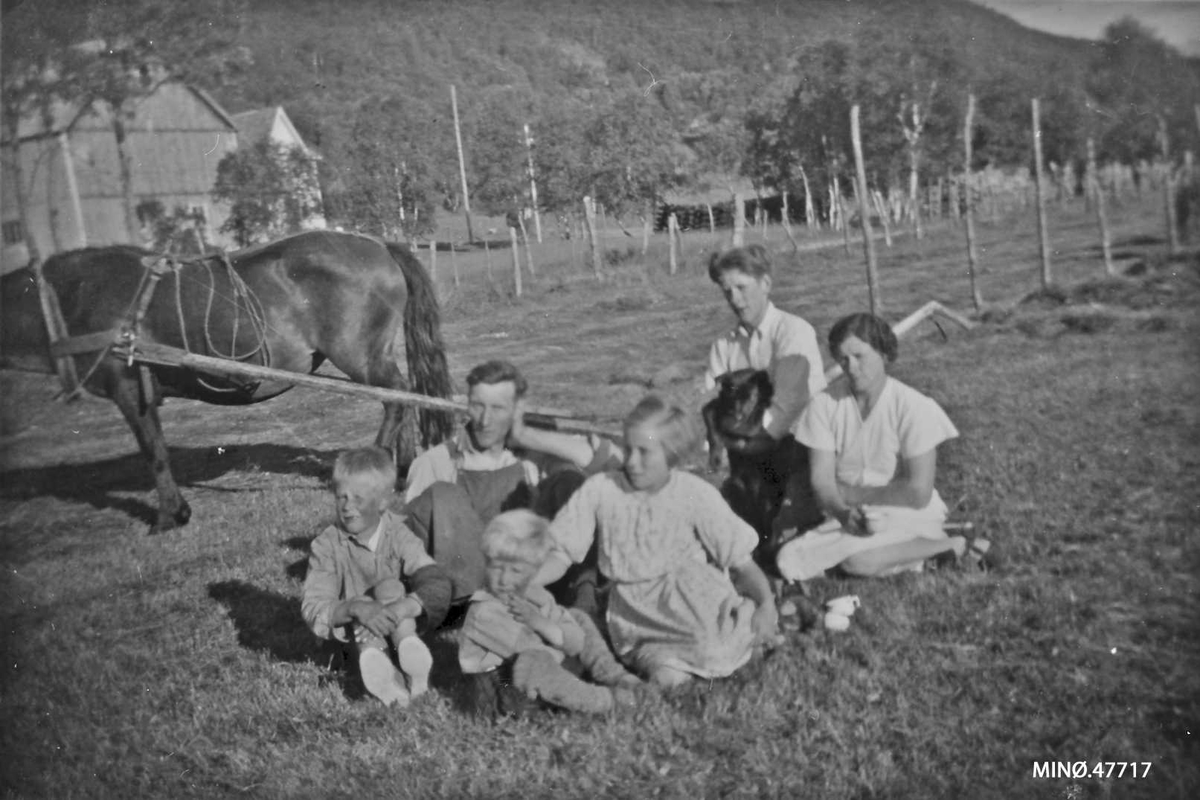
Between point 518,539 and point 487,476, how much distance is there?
29.9 inches

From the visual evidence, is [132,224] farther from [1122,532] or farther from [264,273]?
[1122,532]

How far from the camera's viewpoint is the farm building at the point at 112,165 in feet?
18.6

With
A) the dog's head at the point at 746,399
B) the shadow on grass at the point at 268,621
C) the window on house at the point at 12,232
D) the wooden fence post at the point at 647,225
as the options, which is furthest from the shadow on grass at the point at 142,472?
the wooden fence post at the point at 647,225

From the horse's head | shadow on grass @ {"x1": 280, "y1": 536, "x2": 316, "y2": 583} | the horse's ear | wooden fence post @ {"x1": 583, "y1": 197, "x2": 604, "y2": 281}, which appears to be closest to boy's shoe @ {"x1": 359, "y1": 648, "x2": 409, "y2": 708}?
shadow on grass @ {"x1": 280, "y1": 536, "x2": 316, "y2": 583}

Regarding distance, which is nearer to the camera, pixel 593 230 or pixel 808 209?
pixel 593 230

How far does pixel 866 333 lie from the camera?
3.91m

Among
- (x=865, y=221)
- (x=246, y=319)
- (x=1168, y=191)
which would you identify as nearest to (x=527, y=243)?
(x=246, y=319)

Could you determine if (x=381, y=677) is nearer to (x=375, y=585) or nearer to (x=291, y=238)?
(x=375, y=585)

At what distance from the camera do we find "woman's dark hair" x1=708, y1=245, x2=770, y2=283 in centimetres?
425

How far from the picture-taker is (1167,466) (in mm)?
5496

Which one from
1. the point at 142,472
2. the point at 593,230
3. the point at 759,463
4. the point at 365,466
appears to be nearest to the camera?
the point at 365,466

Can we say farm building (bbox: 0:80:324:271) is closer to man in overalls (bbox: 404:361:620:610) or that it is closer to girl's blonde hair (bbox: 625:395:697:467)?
man in overalls (bbox: 404:361:620:610)

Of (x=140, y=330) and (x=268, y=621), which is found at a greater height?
(x=140, y=330)

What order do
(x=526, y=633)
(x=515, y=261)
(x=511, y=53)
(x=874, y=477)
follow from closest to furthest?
(x=526, y=633) < (x=874, y=477) < (x=511, y=53) < (x=515, y=261)
